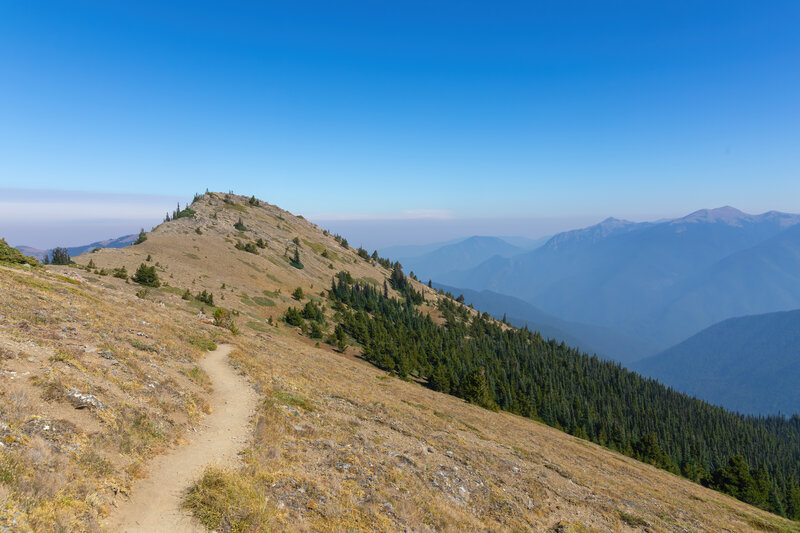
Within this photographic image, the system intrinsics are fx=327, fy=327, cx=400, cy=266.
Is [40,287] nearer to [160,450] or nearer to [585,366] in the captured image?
[160,450]

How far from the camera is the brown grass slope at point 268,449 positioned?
967 centimetres

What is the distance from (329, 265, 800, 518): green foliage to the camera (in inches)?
2766

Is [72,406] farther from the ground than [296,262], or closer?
closer

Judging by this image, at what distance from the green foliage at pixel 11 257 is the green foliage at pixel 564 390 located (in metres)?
41.0

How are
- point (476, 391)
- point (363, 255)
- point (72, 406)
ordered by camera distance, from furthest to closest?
1. point (363, 255)
2. point (476, 391)
3. point (72, 406)

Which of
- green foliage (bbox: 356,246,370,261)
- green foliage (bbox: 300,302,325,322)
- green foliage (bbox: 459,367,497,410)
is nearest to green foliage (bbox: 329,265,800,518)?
green foliage (bbox: 459,367,497,410)

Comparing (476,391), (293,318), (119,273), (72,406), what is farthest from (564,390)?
(72,406)

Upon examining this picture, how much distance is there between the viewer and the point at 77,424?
1127cm

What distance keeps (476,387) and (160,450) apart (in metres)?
55.5

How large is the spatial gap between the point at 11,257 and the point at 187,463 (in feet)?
131

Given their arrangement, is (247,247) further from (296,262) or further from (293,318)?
(293,318)

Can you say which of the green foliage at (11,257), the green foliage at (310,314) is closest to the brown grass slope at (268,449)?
the green foliage at (11,257)

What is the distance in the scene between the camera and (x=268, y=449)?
14.3 meters

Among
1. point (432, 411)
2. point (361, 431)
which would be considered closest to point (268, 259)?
point (432, 411)
